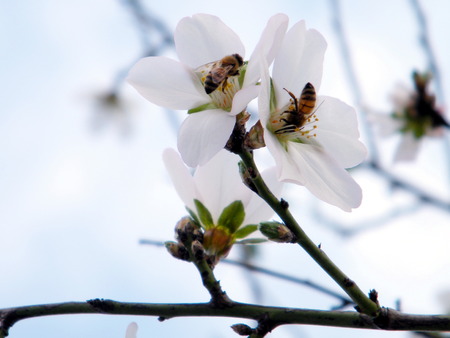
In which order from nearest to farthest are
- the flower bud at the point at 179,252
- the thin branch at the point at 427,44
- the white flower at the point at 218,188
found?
the flower bud at the point at 179,252, the white flower at the point at 218,188, the thin branch at the point at 427,44

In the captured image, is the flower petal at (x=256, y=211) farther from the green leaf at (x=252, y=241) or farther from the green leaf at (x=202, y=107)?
the green leaf at (x=202, y=107)

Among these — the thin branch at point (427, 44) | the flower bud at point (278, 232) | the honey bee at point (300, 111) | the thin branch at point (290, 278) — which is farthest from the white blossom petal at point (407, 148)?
the flower bud at point (278, 232)

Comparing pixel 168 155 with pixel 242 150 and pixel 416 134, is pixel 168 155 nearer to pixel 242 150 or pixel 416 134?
pixel 242 150

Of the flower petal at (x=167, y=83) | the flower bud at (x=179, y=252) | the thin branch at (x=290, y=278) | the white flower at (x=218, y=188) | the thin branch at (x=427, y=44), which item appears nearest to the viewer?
the flower petal at (x=167, y=83)

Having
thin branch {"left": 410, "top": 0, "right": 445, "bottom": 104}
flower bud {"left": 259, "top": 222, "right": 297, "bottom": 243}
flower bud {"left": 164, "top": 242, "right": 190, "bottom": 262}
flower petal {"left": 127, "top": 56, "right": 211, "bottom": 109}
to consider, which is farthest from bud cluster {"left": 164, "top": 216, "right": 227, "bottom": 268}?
thin branch {"left": 410, "top": 0, "right": 445, "bottom": 104}

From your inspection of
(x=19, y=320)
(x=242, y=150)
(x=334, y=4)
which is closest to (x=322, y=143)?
(x=242, y=150)

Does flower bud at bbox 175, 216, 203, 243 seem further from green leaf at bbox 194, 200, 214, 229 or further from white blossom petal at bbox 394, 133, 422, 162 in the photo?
white blossom petal at bbox 394, 133, 422, 162
